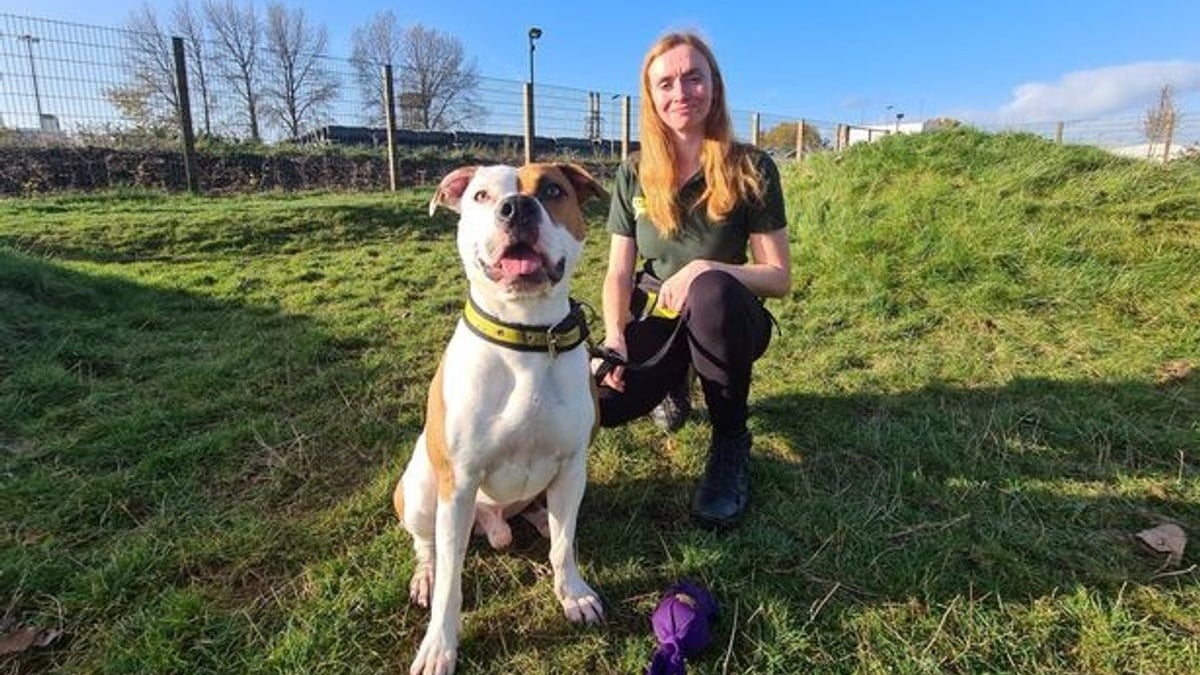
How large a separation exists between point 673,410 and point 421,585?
1.44 meters

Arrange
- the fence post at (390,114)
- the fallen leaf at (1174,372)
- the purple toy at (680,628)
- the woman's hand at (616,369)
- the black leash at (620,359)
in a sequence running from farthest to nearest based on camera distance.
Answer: the fence post at (390,114), the fallen leaf at (1174,372), the woman's hand at (616,369), the black leash at (620,359), the purple toy at (680,628)

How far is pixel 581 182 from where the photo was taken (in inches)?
87.4

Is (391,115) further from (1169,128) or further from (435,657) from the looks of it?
(1169,128)

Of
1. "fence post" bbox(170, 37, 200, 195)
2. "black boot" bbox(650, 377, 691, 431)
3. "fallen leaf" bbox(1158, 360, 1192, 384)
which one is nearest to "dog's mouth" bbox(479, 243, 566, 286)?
"black boot" bbox(650, 377, 691, 431)

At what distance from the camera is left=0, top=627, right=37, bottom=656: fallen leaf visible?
1.82 meters

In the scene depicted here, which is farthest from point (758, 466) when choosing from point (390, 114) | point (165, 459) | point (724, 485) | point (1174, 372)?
point (390, 114)

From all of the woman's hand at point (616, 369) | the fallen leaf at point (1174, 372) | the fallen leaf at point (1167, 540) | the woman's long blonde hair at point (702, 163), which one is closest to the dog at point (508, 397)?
the woman's hand at point (616, 369)

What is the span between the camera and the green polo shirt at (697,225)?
9.19ft

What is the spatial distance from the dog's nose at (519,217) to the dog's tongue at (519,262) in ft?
0.10

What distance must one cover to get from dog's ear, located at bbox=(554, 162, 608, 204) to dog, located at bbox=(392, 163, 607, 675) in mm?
129

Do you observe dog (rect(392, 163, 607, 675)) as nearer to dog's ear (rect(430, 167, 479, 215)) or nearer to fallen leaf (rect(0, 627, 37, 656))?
dog's ear (rect(430, 167, 479, 215))

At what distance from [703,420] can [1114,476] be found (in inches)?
61.8

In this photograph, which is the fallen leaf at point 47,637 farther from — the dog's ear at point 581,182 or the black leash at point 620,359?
the dog's ear at point 581,182

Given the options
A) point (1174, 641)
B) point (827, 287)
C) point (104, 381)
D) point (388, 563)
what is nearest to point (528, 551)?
point (388, 563)
